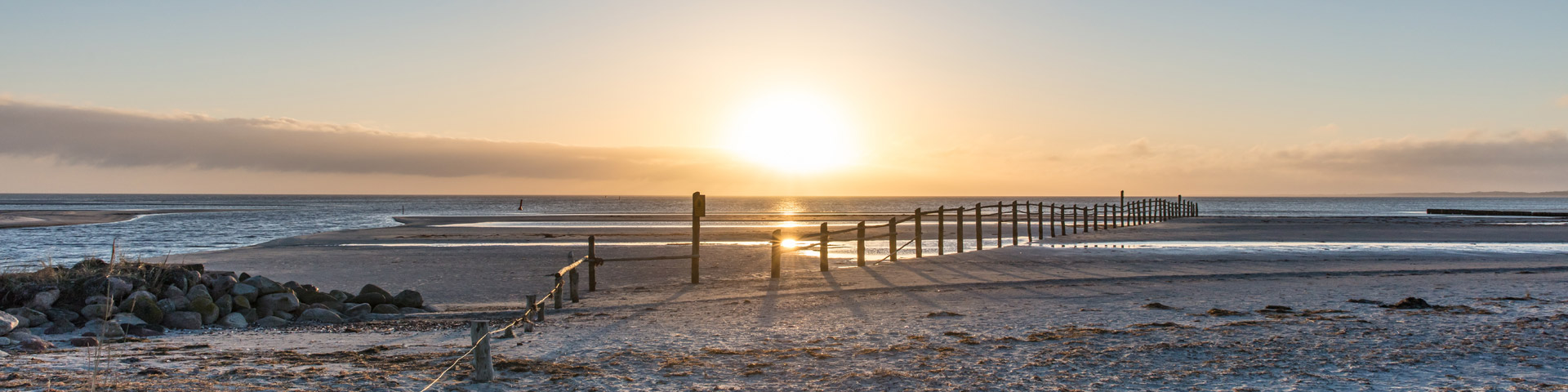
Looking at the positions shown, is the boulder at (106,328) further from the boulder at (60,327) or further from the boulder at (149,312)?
the boulder at (149,312)

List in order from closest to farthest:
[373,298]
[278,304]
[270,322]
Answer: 1. [270,322]
2. [278,304]
3. [373,298]

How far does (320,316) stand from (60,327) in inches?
81.7

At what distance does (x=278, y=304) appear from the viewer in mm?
9625

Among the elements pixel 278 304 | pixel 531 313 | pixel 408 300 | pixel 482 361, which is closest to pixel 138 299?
pixel 278 304

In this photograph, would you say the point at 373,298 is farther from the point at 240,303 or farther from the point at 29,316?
the point at 29,316

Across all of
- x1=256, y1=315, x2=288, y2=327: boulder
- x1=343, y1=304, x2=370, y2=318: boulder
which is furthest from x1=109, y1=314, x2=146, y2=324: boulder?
x1=343, y1=304, x2=370, y2=318: boulder

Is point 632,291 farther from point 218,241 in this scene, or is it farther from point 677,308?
point 218,241

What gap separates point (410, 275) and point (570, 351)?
10005 millimetres

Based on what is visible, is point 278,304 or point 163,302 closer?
point 163,302

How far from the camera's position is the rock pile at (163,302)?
27.6 feet

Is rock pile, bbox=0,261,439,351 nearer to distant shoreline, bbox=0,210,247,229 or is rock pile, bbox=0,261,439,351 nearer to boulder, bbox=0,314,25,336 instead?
boulder, bbox=0,314,25,336

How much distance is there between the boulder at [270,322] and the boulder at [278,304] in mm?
274

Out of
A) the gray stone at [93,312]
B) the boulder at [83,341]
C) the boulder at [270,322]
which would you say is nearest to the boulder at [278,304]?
the boulder at [270,322]

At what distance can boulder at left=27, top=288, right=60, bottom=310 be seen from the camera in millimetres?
8789
